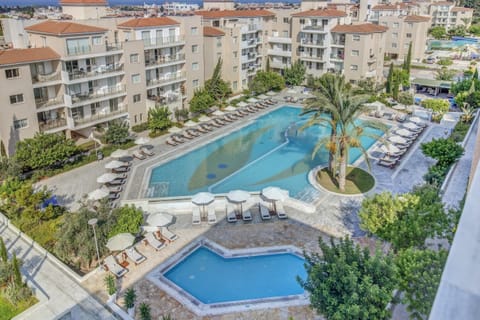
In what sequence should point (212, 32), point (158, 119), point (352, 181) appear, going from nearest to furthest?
point (352, 181)
point (158, 119)
point (212, 32)

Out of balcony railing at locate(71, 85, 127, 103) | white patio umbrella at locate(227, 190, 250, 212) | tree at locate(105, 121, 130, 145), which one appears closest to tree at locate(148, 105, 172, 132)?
tree at locate(105, 121, 130, 145)

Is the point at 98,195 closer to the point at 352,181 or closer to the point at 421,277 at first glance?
the point at 352,181

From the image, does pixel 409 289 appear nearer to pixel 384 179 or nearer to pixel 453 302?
pixel 453 302

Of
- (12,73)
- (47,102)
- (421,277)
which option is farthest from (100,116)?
(421,277)

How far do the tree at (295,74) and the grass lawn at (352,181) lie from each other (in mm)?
25590

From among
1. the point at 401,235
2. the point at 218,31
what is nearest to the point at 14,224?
the point at 401,235

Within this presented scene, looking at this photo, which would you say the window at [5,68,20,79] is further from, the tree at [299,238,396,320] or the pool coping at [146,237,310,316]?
the tree at [299,238,396,320]

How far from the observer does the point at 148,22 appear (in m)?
40.8

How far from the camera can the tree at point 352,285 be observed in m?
13.0

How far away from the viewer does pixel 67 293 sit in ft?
63.0

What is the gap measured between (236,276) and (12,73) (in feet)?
75.4

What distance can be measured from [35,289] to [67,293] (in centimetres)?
161

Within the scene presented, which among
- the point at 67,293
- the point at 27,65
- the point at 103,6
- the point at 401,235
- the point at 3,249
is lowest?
the point at 67,293

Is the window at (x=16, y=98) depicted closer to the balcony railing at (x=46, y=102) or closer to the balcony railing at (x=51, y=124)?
the balcony railing at (x=46, y=102)
